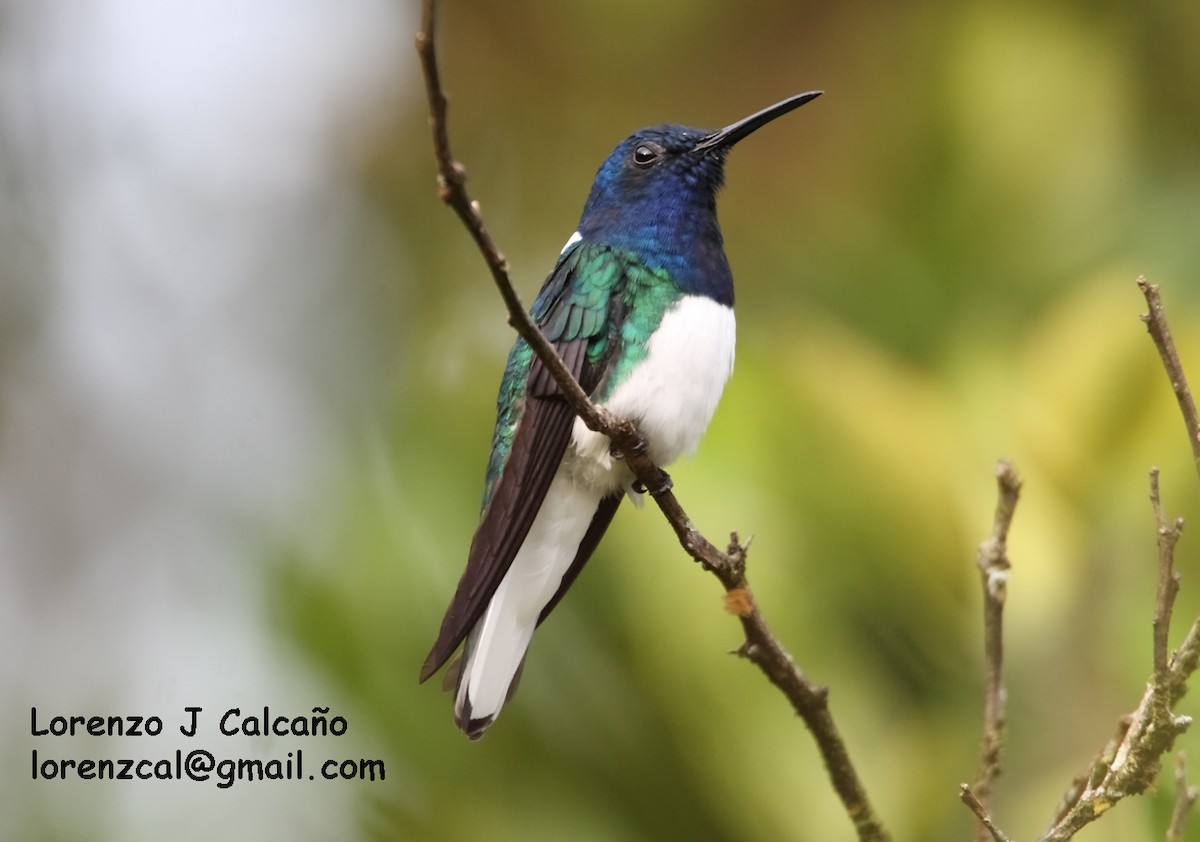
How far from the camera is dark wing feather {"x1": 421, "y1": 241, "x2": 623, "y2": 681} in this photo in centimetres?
189

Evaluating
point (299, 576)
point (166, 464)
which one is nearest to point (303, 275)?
point (166, 464)

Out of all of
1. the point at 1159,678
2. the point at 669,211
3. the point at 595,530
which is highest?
the point at 669,211

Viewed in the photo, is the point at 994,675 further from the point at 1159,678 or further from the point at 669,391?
the point at 669,391

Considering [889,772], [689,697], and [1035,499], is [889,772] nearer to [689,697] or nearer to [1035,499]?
[689,697]

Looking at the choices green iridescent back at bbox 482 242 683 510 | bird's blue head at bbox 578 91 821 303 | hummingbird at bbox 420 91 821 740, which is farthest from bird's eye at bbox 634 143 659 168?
green iridescent back at bbox 482 242 683 510

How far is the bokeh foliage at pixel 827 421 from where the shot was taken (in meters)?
3.06

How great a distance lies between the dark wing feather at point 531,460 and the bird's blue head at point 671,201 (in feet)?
0.51

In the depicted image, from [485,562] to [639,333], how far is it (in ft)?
1.73

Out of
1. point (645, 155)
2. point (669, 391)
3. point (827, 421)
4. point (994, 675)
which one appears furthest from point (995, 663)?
point (827, 421)

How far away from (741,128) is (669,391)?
56 centimetres

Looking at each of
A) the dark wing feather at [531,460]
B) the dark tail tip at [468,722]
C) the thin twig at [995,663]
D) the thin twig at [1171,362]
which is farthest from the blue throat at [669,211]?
the thin twig at [1171,362]

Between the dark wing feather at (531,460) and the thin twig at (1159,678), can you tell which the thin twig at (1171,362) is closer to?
the thin twig at (1159,678)

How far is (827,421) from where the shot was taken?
11.6ft

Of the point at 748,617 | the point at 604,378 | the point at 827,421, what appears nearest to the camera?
the point at 748,617
